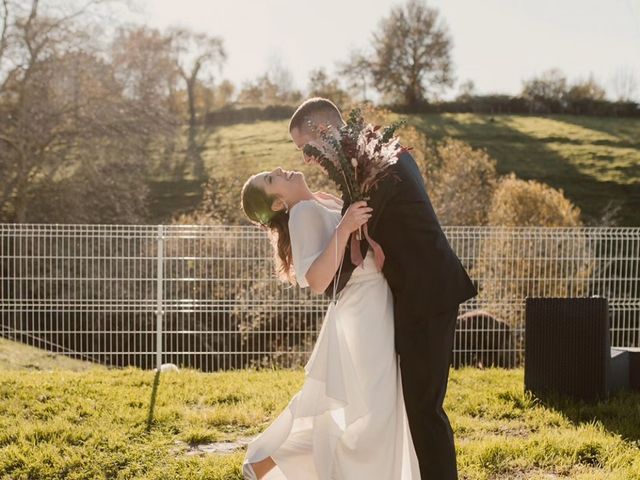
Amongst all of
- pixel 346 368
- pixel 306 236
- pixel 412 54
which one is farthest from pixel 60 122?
pixel 412 54

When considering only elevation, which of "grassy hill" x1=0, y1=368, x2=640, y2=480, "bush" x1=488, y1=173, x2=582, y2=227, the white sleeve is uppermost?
the white sleeve

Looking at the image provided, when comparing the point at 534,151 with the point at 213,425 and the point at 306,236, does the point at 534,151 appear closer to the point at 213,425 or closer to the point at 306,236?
the point at 213,425

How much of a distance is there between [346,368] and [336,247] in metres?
0.54

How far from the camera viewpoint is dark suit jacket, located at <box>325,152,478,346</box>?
3.39 metres

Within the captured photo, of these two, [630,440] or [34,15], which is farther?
[34,15]

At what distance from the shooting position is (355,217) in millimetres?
3221

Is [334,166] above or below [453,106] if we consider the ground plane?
below

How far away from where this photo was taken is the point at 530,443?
5.48 m

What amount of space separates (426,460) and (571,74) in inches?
1715

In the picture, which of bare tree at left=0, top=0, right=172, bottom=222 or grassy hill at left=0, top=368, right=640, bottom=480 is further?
bare tree at left=0, top=0, right=172, bottom=222

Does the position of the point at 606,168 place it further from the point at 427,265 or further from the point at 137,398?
the point at 427,265

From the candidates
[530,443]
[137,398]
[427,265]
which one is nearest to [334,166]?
[427,265]

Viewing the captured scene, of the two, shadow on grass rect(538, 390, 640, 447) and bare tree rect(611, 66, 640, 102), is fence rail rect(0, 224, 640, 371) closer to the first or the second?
shadow on grass rect(538, 390, 640, 447)

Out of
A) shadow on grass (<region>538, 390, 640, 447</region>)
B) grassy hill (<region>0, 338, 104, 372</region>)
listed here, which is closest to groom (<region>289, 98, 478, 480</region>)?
shadow on grass (<region>538, 390, 640, 447</region>)
